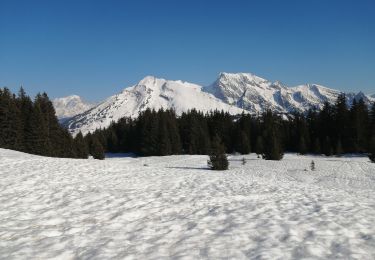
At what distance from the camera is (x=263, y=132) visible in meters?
86.8

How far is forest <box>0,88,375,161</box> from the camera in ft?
207

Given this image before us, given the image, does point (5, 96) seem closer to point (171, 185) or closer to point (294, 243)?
point (171, 185)

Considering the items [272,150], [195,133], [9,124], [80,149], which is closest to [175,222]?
[272,150]

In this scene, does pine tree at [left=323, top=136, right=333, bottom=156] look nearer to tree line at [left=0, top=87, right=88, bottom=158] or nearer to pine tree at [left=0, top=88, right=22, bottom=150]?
tree line at [left=0, top=87, right=88, bottom=158]

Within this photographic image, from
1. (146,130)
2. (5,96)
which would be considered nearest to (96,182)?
(5,96)

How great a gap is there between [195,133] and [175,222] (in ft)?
281

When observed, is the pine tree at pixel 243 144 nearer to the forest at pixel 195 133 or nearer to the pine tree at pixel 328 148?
the forest at pixel 195 133

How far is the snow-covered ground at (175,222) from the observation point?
819 centimetres

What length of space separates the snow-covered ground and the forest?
4402 cm

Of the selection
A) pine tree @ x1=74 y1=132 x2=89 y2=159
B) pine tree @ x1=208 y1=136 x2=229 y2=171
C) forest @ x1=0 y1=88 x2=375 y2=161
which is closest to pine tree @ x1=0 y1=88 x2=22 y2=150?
forest @ x1=0 y1=88 x2=375 y2=161

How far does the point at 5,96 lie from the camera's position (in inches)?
2522

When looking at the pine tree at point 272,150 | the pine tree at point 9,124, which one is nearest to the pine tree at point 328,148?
the pine tree at point 272,150

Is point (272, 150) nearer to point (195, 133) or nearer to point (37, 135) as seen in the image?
point (195, 133)

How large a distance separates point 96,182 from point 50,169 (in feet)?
20.9
